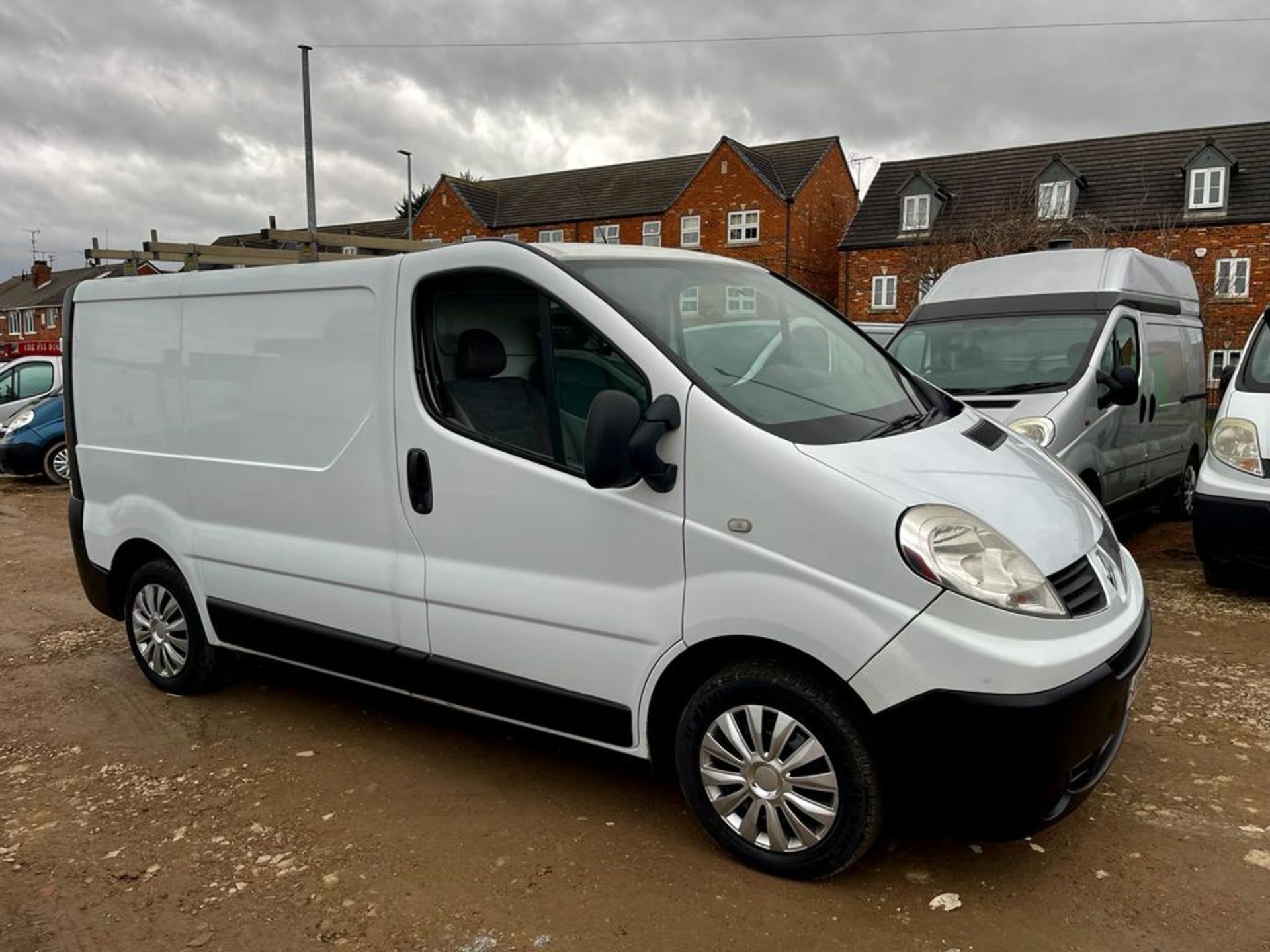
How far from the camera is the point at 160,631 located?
4.88 m

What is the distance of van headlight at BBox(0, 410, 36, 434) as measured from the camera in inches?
530

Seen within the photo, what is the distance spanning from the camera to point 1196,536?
19.9 ft

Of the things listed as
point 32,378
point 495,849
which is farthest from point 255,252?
point 32,378

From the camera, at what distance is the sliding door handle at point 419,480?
11.6 feet

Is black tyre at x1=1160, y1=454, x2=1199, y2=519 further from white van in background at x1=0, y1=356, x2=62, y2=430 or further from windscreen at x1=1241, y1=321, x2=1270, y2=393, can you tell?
white van in background at x1=0, y1=356, x2=62, y2=430

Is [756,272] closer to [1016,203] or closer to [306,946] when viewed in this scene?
[306,946]

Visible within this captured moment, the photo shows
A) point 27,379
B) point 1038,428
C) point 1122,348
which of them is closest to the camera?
point 1038,428

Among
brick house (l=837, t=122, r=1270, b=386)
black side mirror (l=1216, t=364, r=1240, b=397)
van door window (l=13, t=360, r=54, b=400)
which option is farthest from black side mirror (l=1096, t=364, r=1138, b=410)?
brick house (l=837, t=122, r=1270, b=386)

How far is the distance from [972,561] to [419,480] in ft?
6.44

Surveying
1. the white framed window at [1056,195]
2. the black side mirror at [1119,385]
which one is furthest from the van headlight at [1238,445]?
the white framed window at [1056,195]

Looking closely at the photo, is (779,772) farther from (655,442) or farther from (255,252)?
(255,252)

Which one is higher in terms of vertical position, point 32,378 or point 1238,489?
point 32,378

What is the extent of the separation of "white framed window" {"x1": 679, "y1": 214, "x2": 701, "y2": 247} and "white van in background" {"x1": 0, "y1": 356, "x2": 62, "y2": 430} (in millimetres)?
27969

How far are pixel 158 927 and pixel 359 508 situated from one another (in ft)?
5.13
